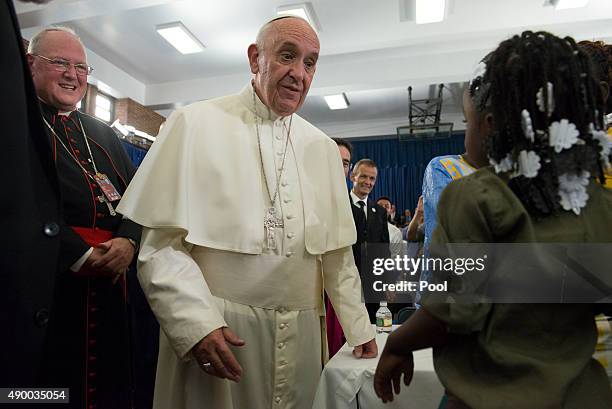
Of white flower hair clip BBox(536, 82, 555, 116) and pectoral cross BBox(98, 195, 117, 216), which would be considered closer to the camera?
white flower hair clip BBox(536, 82, 555, 116)

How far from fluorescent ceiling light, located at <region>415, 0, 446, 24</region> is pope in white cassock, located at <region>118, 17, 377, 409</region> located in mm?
4816

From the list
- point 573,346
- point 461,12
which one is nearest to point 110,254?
point 573,346

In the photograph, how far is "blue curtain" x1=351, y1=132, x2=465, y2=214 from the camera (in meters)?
11.5

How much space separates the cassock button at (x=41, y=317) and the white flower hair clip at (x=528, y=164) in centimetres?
96

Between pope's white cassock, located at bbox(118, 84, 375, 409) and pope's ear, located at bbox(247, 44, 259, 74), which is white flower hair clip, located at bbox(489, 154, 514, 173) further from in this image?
pope's ear, located at bbox(247, 44, 259, 74)

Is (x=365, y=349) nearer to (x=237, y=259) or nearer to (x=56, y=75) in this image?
(x=237, y=259)

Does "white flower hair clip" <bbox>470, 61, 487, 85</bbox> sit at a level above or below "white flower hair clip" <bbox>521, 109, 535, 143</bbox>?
above

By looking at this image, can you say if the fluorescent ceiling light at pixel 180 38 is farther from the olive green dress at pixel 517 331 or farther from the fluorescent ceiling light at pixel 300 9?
the olive green dress at pixel 517 331

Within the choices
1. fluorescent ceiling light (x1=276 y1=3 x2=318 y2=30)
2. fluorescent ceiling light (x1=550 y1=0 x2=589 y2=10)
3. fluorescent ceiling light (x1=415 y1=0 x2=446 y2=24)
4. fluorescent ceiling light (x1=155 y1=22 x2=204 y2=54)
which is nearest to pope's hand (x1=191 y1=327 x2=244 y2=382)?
fluorescent ceiling light (x1=276 y1=3 x2=318 y2=30)

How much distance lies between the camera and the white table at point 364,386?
810 mm

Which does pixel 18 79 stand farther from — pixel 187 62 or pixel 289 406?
pixel 187 62

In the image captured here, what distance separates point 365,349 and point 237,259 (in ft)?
1.63

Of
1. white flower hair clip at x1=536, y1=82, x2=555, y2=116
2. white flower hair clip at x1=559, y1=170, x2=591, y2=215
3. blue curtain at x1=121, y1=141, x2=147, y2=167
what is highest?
blue curtain at x1=121, y1=141, x2=147, y2=167

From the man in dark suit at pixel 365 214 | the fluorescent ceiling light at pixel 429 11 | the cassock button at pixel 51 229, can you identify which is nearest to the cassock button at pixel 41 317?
the cassock button at pixel 51 229
